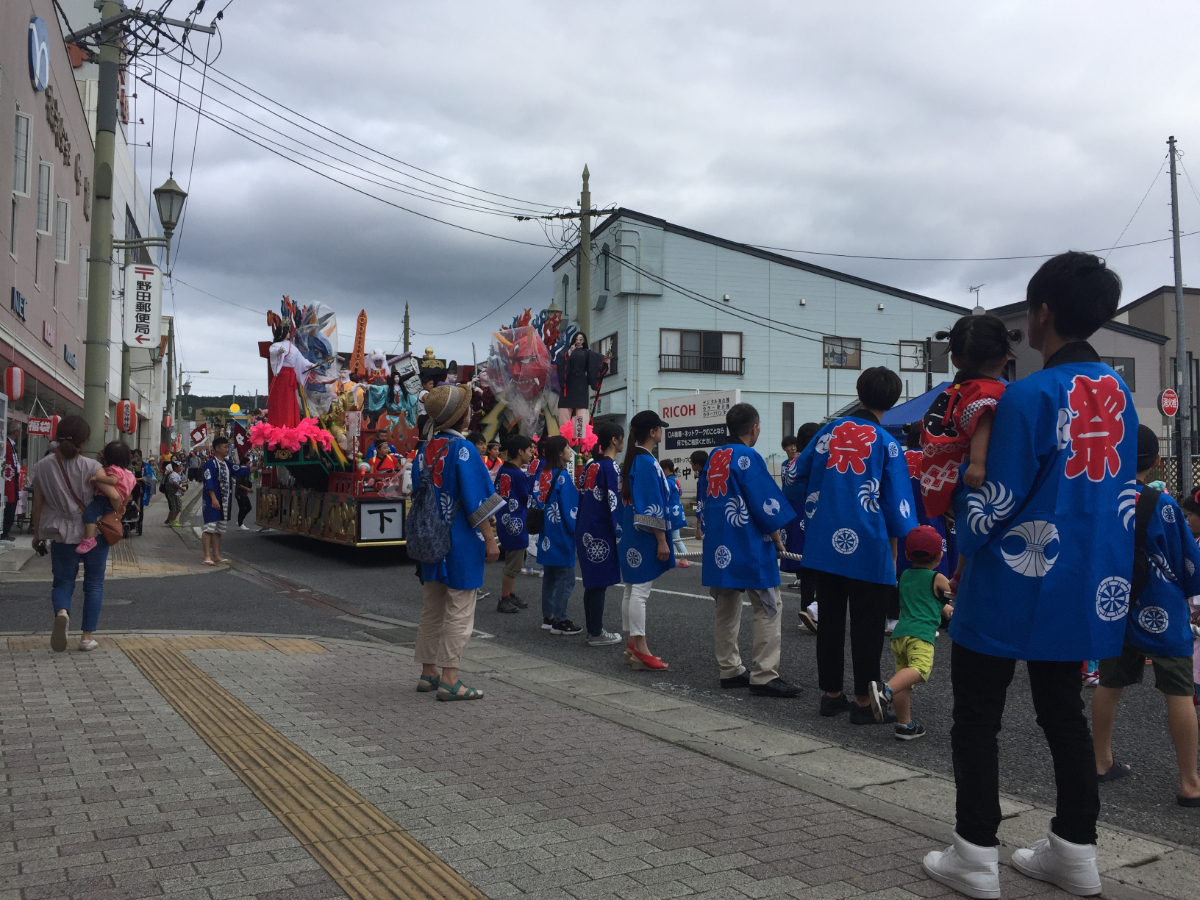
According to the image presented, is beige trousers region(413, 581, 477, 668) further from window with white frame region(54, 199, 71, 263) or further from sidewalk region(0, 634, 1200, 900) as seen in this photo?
window with white frame region(54, 199, 71, 263)

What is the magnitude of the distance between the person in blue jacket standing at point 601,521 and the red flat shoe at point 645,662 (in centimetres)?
105

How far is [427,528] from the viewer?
5.55 metres

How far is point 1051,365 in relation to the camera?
2.91 metres

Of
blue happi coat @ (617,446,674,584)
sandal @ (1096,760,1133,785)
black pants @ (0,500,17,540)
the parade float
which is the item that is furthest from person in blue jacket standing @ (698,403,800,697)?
black pants @ (0,500,17,540)

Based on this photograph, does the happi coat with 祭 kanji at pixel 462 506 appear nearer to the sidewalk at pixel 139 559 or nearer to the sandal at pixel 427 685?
the sandal at pixel 427 685

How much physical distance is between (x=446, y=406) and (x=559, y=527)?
2902 millimetres

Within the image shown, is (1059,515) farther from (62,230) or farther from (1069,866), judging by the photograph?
(62,230)

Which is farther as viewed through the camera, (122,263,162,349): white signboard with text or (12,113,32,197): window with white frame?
(122,263,162,349): white signboard with text

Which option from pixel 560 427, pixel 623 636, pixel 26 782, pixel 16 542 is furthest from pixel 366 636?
pixel 16 542

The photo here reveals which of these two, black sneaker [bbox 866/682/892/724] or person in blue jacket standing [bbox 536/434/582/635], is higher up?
person in blue jacket standing [bbox 536/434/582/635]

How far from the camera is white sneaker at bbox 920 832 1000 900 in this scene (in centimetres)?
281

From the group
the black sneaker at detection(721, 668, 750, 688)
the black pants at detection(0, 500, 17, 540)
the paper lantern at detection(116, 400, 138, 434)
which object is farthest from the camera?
the paper lantern at detection(116, 400, 138, 434)

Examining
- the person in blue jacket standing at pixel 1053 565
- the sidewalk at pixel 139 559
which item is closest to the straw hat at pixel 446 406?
the person in blue jacket standing at pixel 1053 565

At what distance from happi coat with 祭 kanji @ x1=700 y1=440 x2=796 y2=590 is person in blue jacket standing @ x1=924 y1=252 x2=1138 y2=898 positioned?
2.79 meters
